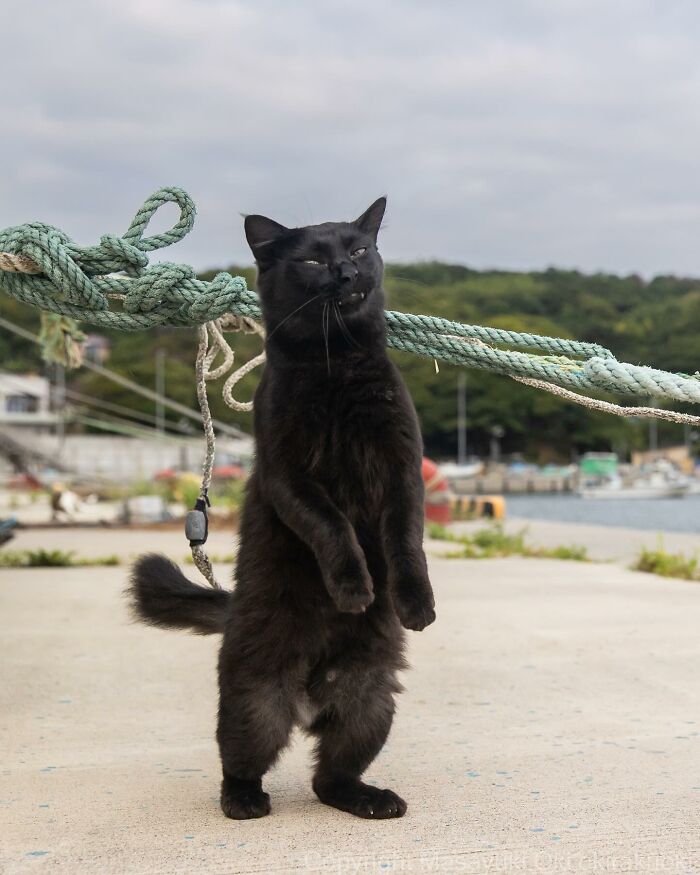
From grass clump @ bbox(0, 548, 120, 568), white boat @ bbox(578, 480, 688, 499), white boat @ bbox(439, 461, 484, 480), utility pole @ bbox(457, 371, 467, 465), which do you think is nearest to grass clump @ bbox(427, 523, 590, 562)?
grass clump @ bbox(0, 548, 120, 568)

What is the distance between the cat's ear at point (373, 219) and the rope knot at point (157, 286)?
18.5 inches

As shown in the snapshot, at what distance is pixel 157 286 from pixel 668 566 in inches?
250

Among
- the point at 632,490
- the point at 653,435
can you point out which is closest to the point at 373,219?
the point at 632,490

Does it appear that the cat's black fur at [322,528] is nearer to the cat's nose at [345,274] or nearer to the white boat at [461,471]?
the cat's nose at [345,274]

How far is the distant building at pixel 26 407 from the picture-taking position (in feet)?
171

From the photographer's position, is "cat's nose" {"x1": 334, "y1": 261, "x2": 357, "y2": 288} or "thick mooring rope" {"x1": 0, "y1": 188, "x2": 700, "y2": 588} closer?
"cat's nose" {"x1": 334, "y1": 261, "x2": 357, "y2": 288}

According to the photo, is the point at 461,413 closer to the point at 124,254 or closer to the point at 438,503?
the point at 438,503

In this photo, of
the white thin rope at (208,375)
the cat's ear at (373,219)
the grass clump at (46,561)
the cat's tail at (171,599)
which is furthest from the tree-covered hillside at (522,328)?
the cat's ear at (373,219)

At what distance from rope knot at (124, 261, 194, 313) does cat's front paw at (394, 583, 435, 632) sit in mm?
995

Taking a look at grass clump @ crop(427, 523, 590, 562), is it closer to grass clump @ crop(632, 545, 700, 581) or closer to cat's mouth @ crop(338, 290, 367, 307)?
grass clump @ crop(632, 545, 700, 581)

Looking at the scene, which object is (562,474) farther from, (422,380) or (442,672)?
(442,672)

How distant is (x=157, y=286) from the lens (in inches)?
103

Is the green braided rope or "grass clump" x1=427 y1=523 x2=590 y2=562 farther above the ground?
the green braided rope

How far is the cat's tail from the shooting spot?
292 cm
